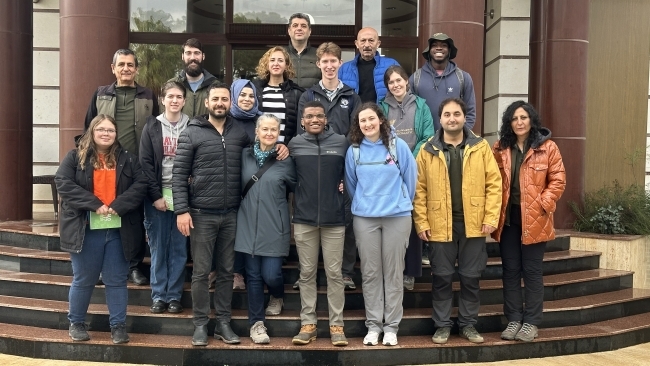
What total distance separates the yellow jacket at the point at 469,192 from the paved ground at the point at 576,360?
47.6 inches

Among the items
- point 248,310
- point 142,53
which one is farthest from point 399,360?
point 142,53

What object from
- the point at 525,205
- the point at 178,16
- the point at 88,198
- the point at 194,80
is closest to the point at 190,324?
the point at 88,198

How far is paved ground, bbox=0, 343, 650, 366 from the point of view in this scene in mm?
5320

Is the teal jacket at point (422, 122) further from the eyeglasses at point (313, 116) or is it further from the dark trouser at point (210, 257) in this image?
the dark trouser at point (210, 257)

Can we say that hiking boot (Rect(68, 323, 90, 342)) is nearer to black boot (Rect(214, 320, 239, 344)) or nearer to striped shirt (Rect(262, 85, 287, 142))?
black boot (Rect(214, 320, 239, 344))

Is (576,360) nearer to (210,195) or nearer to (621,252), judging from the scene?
(621,252)

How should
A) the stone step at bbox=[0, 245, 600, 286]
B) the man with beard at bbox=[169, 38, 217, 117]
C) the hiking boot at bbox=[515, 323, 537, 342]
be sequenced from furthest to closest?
the stone step at bbox=[0, 245, 600, 286], the man with beard at bbox=[169, 38, 217, 117], the hiking boot at bbox=[515, 323, 537, 342]

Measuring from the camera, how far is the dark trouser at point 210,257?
5.24 m

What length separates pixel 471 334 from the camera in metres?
5.52

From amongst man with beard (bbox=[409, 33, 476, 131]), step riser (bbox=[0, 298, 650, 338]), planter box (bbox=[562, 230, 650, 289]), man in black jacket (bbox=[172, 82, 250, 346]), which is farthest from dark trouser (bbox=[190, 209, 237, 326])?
planter box (bbox=[562, 230, 650, 289])

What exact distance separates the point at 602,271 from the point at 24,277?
6266mm

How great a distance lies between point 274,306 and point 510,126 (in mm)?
2607

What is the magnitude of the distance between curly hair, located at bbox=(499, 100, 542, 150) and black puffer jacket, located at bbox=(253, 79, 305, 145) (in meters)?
1.81

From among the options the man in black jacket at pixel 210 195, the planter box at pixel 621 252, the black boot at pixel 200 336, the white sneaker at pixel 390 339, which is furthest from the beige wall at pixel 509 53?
the black boot at pixel 200 336
